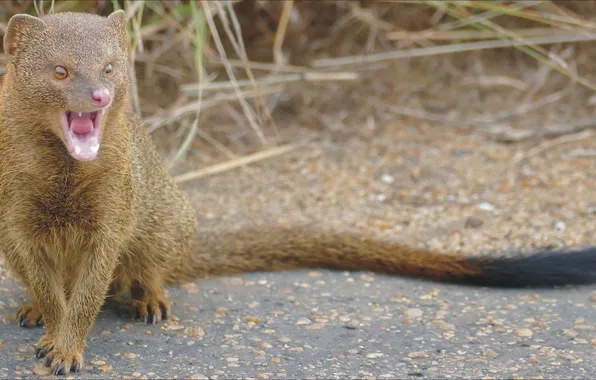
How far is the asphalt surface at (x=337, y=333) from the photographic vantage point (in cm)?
213

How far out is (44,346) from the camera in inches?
84.8

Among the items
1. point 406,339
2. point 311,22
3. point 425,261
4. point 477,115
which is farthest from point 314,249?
point 311,22

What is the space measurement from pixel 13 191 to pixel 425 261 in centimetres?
127

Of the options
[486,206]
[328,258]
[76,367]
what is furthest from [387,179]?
[76,367]

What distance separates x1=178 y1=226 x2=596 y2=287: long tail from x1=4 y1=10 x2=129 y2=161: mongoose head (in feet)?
2.71

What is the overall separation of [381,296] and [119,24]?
1141 mm

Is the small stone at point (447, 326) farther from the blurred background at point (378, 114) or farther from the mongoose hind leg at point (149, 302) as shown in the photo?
the mongoose hind leg at point (149, 302)

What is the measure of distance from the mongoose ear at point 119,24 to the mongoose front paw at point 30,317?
773 millimetres

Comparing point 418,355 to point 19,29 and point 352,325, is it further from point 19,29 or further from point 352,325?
point 19,29

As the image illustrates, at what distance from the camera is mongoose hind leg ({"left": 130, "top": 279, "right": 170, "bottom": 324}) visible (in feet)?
8.01

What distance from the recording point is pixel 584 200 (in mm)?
3332

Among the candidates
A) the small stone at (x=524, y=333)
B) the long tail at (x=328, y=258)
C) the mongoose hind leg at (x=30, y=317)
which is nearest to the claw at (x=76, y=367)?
the mongoose hind leg at (x=30, y=317)

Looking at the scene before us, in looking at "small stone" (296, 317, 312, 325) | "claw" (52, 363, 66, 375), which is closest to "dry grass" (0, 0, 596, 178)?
"small stone" (296, 317, 312, 325)

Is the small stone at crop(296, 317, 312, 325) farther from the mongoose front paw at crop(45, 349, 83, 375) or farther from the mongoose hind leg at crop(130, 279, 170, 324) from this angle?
the mongoose front paw at crop(45, 349, 83, 375)
